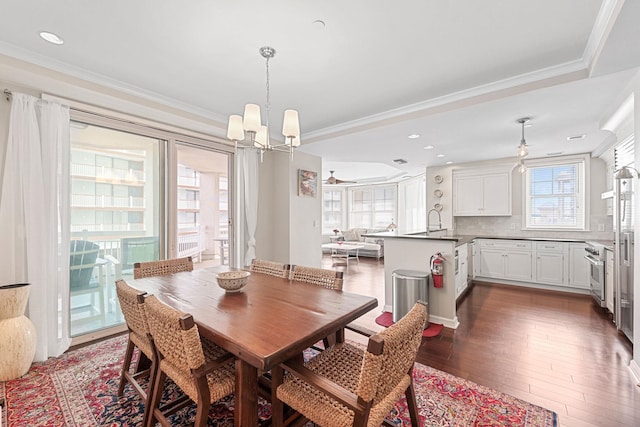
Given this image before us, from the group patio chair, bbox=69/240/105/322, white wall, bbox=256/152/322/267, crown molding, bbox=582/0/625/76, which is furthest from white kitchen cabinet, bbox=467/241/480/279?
patio chair, bbox=69/240/105/322

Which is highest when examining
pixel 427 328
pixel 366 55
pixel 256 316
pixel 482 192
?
pixel 366 55

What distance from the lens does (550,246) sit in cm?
469

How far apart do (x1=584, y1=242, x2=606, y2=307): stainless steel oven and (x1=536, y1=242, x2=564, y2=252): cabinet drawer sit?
385mm

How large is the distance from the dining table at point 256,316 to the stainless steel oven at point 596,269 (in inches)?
152

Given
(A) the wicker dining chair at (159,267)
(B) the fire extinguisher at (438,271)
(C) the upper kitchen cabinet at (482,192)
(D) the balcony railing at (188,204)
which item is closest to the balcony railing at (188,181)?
(D) the balcony railing at (188,204)

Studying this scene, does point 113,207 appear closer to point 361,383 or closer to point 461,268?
point 361,383

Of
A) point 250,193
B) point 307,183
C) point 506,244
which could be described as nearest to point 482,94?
point 307,183

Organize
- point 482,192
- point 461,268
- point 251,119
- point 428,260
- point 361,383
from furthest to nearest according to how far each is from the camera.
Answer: point 482,192 < point 461,268 < point 428,260 < point 251,119 < point 361,383

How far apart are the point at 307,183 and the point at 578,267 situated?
4545 millimetres

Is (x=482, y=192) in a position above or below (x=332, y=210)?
above

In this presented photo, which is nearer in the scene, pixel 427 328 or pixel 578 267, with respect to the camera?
pixel 427 328

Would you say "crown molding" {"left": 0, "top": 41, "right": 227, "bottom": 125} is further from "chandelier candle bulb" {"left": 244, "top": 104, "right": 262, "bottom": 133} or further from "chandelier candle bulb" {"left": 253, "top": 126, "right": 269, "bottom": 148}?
"chandelier candle bulb" {"left": 244, "top": 104, "right": 262, "bottom": 133}

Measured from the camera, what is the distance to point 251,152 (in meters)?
4.22

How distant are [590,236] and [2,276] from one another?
24.8ft
